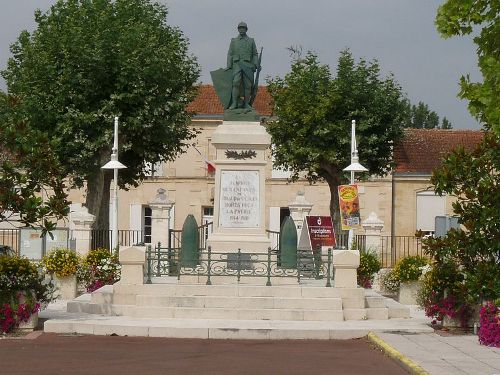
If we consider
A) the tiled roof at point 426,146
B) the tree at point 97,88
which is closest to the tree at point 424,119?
the tiled roof at point 426,146

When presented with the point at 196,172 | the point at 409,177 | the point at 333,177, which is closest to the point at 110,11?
the point at 333,177

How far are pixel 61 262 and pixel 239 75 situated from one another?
7527 mm

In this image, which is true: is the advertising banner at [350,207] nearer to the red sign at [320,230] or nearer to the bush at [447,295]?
the red sign at [320,230]

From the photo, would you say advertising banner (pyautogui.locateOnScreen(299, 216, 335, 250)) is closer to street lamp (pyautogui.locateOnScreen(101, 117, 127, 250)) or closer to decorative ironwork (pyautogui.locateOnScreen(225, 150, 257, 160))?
street lamp (pyautogui.locateOnScreen(101, 117, 127, 250))

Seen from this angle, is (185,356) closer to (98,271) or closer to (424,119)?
(98,271)

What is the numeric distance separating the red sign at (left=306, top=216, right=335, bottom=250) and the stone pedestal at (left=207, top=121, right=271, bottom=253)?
6.79 meters

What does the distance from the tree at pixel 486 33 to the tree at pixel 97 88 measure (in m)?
19.7

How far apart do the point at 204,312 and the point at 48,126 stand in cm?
2024

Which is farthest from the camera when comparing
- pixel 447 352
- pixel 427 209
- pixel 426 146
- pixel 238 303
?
pixel 426 146

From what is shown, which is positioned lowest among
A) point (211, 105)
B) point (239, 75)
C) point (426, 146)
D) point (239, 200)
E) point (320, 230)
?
point (320, 230)

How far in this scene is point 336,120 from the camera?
4603 centimetres

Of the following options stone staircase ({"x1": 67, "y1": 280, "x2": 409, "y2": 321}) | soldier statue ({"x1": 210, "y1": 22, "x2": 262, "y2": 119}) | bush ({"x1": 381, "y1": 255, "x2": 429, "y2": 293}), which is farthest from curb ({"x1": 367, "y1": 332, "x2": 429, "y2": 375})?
bush ({"x1": 381, "y1": 255, "x2": 429, "y2": 293})

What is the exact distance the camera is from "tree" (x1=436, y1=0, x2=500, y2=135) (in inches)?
805

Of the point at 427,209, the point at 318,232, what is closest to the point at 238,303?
the point at 318,232
